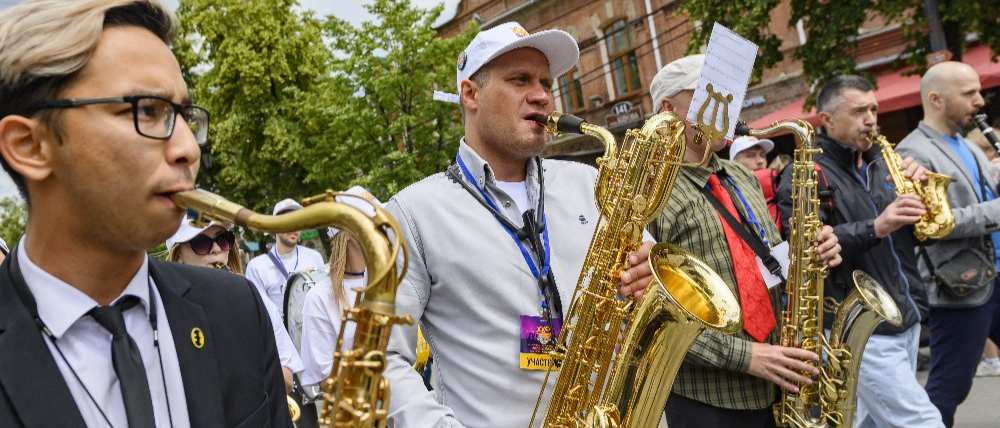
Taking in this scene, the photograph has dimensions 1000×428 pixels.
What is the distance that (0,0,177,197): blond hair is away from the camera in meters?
1.62

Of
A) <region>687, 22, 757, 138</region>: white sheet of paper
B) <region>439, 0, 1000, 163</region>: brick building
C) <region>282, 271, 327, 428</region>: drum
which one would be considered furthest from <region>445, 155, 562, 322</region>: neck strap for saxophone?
<region>439, 0, 1000, 163</region>: brick building

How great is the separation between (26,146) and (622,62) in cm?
2524

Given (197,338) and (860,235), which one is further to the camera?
(860,235)

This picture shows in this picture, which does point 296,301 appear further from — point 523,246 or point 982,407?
point 982,407

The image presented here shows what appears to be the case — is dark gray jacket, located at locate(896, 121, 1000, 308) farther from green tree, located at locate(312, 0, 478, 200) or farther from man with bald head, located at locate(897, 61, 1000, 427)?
green tree, located at locate(312, 0, 478, 200)

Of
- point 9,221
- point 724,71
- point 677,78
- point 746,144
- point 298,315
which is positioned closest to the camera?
point 724,71

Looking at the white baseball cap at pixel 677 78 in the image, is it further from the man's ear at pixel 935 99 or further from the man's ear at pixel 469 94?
the man's ear at pixel 935 99

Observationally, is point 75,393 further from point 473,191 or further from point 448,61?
point 448,61

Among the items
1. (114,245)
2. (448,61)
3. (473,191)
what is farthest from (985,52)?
(114,245)

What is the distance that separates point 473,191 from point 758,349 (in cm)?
156

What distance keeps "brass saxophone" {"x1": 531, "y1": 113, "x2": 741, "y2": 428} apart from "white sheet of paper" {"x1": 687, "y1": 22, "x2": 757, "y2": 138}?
195mm

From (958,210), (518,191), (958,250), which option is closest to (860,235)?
(958,210)

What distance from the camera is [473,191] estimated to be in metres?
2.96

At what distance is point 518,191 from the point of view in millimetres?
3119
